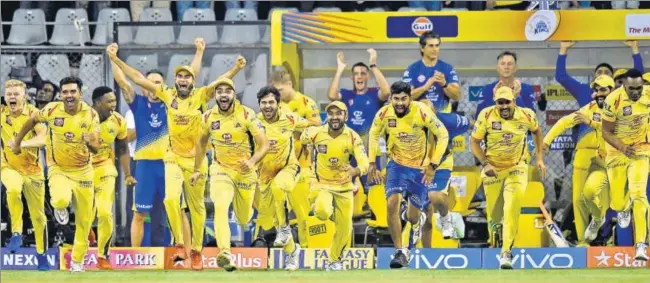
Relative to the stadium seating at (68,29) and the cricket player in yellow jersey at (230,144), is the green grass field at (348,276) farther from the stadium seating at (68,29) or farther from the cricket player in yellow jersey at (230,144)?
the stadium seating at (68,29)

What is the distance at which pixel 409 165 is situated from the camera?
20375mm

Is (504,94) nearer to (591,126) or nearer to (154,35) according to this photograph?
(591,126)

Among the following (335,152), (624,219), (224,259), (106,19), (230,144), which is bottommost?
(224,259)

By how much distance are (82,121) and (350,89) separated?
14.7ft

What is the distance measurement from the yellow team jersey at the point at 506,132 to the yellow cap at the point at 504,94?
0.82 feet

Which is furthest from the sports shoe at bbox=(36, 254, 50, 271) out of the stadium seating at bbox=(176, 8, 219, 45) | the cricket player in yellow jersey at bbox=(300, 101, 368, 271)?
the stadium seating at bbox=(176, 8, 219, 45)

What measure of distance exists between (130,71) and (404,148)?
3.52 meters

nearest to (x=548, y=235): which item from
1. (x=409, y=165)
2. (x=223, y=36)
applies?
(x=409, y=165)

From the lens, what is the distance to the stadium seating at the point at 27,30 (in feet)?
84.9

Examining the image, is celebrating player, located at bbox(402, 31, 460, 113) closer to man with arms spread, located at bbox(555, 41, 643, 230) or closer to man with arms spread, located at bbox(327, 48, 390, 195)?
man with arms spread, located at bbox(327, 48, 390, 195)

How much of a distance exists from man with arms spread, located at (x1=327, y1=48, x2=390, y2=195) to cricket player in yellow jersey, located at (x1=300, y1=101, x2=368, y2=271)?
1.96 meters

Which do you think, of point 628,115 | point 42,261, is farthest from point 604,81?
point 42,261

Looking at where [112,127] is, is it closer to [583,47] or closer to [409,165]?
[409,165]

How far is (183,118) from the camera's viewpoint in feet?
67.4
